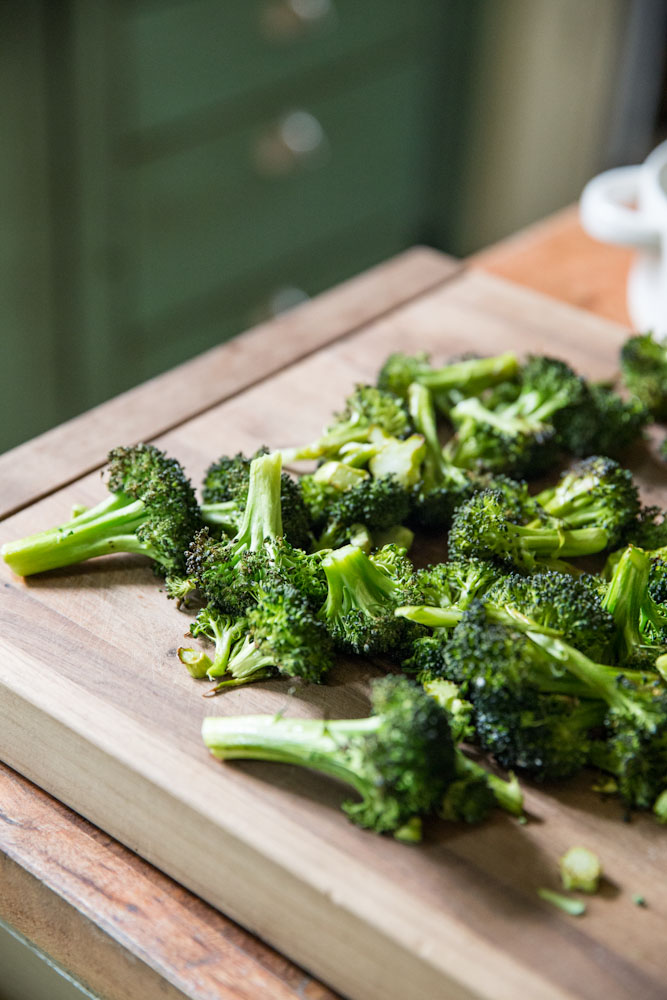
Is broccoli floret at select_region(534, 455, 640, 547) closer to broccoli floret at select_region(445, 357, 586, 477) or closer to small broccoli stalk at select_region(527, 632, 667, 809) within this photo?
broccoli floret at select_region(445, 357, 586, 477)

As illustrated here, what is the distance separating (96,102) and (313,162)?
82 cm

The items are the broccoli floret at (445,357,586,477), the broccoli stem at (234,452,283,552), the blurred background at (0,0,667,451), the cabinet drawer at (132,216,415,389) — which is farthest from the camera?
the cabinet drawer at (132,216,415,389)

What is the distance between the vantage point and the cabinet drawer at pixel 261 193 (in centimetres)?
291

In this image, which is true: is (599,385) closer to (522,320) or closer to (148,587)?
(522,320)

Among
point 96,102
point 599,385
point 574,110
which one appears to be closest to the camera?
point 599,385

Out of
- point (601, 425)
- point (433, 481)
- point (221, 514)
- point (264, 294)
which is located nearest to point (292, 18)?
point (264, 294)

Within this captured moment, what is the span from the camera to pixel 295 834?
93 centimetres

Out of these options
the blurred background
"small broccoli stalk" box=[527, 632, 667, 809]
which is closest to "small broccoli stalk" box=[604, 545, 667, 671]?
"small broccoli stalk" box=[527, 632, 667, 809]

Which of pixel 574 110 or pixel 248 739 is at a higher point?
pixel 248 739

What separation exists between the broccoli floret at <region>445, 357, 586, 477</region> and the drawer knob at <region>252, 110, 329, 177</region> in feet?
5.85

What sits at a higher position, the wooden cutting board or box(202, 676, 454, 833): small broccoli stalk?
box(202, 676, 454, 833): small broccoli stalk

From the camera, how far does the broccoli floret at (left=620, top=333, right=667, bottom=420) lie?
5.15ft

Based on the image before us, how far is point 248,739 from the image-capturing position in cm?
98

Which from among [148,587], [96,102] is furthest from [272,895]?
[96,102]
